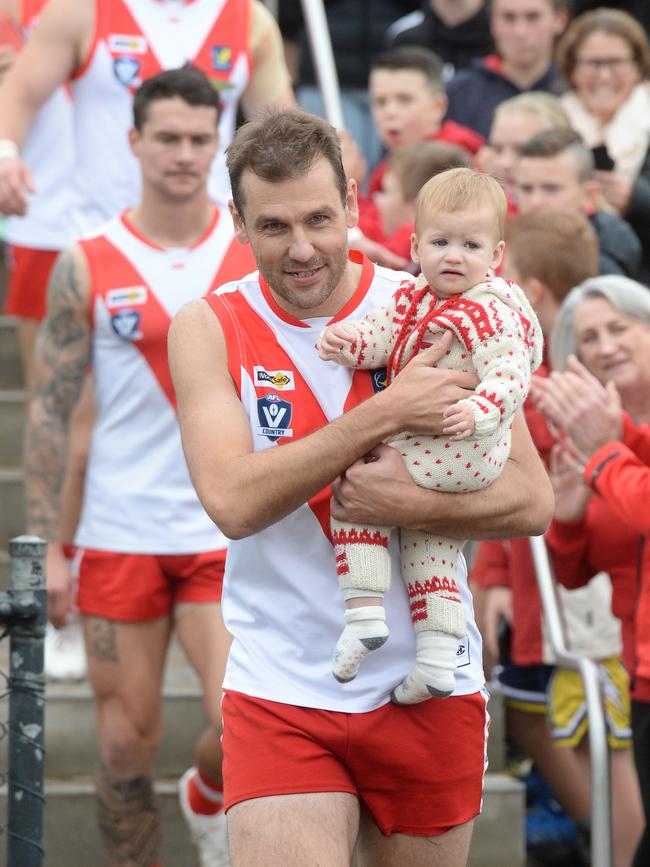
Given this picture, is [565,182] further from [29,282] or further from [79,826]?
[79,826]

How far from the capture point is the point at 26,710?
167 inches

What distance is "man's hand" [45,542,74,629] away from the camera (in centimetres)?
552

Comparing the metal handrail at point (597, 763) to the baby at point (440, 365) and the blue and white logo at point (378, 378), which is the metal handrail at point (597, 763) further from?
the blue and white logo at point (378, 378)

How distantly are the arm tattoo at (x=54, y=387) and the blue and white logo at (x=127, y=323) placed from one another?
0.11 m

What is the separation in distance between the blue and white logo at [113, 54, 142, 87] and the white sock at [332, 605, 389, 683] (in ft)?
11.5

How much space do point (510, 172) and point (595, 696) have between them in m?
2.88

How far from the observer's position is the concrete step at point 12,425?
798cm

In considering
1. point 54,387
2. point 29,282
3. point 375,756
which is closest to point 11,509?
point 29,282

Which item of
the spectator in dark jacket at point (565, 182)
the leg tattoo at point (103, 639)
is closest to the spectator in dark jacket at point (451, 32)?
the spectator in dark jacket at point (565, 182)

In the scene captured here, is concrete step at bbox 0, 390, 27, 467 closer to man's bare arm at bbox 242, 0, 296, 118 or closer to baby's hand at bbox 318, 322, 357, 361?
man's bare arm at bbox 242, 0, 296, 118

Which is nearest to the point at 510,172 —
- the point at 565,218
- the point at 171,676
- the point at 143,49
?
the point at 565,218

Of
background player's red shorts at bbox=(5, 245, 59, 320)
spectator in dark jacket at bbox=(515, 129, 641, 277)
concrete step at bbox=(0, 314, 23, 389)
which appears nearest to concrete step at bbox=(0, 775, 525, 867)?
background player's red shorts at bbox=(5, 245, 59, 320)

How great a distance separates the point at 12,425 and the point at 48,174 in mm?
1295

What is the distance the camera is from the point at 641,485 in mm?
4844
